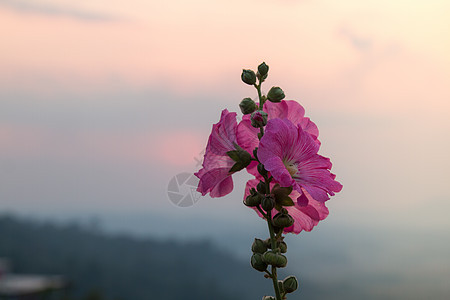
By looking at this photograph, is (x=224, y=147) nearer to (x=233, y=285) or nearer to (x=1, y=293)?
(x=1, y=293)

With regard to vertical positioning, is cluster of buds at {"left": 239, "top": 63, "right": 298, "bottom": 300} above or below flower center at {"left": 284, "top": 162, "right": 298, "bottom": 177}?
below

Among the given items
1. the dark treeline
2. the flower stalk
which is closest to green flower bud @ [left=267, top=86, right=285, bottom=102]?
the flower stalk

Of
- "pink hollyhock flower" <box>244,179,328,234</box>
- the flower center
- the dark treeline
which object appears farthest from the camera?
the dark treeline

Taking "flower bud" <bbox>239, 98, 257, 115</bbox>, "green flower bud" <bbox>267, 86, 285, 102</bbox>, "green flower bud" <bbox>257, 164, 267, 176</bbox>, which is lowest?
"green flower bud" <bbox>257, 164, 267, 176</bbox>

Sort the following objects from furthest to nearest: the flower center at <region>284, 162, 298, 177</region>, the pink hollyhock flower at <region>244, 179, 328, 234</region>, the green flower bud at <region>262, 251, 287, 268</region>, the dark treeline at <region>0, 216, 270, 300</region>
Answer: the dark treeline at <region>0, 216, 270, 300</region>
the pink hollyhock flower at <region>244, 179, 328, 234</region>
the flower center at <region>284, 162, 298, 177</region>
the green flower bud at <region>262, 251, 287, 268</region>

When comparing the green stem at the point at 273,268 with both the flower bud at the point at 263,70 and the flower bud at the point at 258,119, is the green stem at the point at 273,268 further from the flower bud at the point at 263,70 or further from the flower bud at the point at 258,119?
the flower bud at the point at 263,70

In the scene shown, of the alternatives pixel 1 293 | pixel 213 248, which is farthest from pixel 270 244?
pixel 213 248

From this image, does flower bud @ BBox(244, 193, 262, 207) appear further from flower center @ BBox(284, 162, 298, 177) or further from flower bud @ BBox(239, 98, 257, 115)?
flower bud @ BBox(239, 98, 257, 115)

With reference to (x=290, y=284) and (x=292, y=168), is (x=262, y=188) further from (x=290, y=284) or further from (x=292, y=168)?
(x=290, y=284)

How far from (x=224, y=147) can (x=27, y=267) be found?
59.1m

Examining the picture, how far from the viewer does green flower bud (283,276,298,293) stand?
4.97 ft

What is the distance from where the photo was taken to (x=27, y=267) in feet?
184

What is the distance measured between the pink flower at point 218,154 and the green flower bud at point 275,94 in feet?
0.38

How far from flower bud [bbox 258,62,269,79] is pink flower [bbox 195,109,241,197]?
0.54 feet
